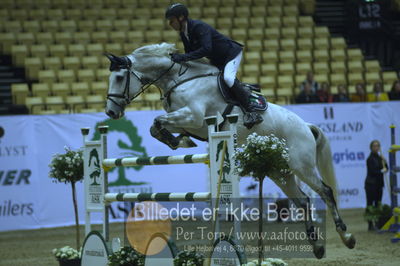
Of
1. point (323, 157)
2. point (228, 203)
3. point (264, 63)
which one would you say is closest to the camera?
point (228, 203)

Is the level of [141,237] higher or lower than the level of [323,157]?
lower

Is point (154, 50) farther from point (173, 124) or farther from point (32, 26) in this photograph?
point (32, 26)

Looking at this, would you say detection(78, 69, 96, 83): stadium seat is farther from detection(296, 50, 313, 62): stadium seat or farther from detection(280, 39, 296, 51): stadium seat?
detection(296, 50, 313, 62): stadium seat

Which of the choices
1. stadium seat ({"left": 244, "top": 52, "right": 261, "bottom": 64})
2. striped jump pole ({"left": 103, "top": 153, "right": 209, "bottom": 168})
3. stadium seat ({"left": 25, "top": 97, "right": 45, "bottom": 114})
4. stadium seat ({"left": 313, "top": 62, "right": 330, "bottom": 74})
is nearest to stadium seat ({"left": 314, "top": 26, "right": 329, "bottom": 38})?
stadium seat ({"left": 313, "top": 62, "right": 330, "bottom": 74})

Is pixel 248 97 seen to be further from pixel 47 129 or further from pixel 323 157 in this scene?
pixel 47 129

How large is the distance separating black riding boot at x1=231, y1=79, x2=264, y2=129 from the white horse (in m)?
0.08

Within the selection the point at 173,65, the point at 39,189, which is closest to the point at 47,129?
the point at 39,189

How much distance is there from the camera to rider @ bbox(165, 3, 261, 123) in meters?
6.82

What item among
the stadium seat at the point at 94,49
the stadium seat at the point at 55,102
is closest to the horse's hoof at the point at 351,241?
the stadium seat at the point at 55,102

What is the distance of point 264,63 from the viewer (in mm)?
15555

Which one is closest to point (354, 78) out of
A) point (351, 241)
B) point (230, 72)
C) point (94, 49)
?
point (94, 49)

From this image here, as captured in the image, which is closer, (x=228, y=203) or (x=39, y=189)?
(x=228, y=203)

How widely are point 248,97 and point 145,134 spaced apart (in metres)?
5.39

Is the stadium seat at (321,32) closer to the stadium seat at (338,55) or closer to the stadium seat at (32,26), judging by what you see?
the stadium seat at (338,55)
